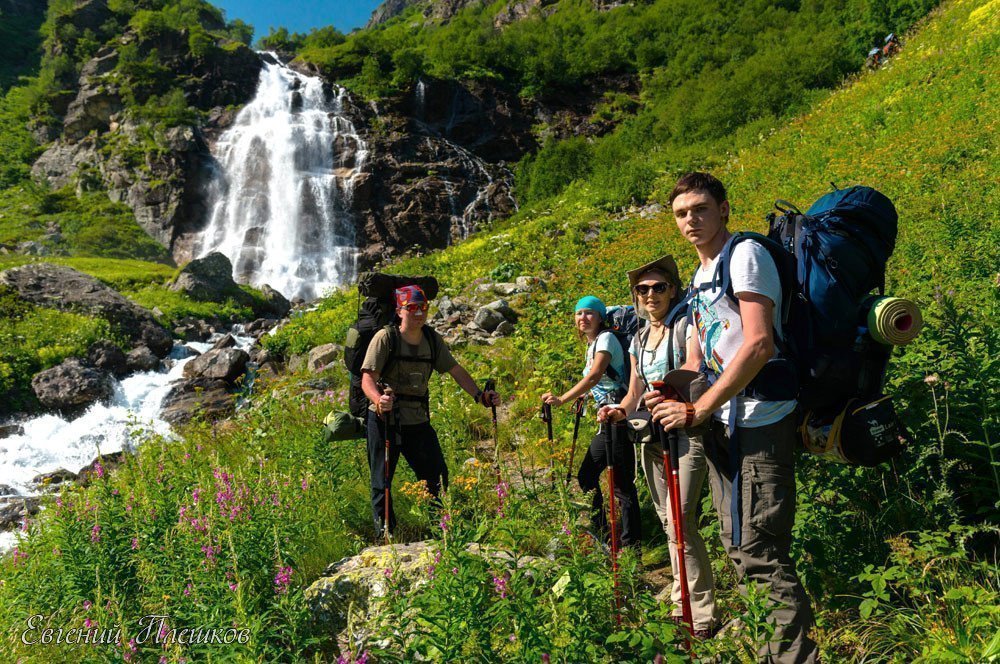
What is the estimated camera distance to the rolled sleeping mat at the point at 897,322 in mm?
2002

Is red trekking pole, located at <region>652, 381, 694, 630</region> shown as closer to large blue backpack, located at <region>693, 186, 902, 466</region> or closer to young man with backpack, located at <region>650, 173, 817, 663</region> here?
young man with backpack, located at <region>650, 173, 817, 663</region>

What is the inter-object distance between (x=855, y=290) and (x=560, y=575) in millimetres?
1720

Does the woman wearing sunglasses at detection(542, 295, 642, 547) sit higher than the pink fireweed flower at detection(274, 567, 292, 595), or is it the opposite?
the woman wearing sunglasses at detection(542, 295, 642, 547)

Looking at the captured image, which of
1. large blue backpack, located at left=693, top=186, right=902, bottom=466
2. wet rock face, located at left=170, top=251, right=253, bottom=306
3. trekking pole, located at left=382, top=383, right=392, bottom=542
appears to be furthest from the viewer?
wet rock face, located at left=170, top=251, right=253, bottom=306

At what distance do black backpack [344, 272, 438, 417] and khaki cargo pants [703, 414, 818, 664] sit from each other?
112 inches

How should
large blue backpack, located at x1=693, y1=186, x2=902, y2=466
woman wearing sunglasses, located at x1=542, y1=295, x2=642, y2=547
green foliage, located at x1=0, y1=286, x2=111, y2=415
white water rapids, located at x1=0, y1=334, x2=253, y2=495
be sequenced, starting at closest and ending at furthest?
large blue backpack, located at x1=693, y1=186, x2=902, y2=466 → woman wearing sunglasses, located at x1=542, y1=295, x2=642, y2=547 → white water rapids, located at x1=0, y1=334, x2=253, y2=495 → green foliage, located at x1=0, y1=286, x2=111, y2=415

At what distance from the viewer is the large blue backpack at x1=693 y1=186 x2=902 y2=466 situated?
2111 millimetres

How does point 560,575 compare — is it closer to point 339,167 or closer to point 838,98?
point 838,98

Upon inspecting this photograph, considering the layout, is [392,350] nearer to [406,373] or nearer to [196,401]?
[406,373]

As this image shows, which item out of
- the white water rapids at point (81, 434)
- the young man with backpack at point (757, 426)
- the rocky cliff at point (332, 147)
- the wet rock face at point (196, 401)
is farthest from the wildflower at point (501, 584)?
the rocky cliff at point (332, 147)

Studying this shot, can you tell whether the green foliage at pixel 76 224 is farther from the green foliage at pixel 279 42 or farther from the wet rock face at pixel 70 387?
the green foliage at pixel 279 42

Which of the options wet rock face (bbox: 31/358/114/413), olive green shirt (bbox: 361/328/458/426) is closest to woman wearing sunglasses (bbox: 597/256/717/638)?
olive green shirt (bbox: 361/328/458/426)
